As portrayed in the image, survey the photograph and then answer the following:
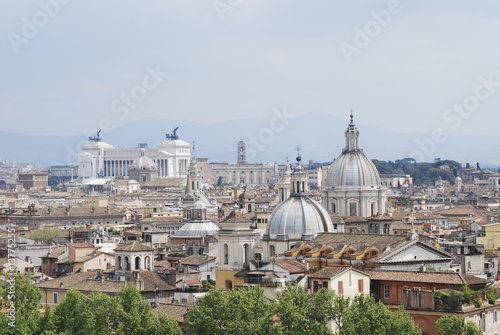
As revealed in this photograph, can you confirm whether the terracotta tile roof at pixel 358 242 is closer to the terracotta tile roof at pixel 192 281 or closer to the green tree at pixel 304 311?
the terracotta tile roof at pixel 192 281

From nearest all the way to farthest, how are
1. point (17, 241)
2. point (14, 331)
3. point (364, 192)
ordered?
point (14, 331)
point (17, 241)
point (364, 192)

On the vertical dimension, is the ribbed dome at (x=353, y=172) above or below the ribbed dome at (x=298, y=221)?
above

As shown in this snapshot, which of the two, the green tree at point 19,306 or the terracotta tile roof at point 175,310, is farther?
the terracotta tile roof at point 175,310

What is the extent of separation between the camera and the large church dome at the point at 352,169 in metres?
75.2

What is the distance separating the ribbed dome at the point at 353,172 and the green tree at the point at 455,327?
42888mm

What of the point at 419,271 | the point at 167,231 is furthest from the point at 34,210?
the point at 419,271

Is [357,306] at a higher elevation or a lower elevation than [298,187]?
lower

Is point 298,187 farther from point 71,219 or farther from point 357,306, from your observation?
point 71,219

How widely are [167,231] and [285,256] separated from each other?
33116 millimetres

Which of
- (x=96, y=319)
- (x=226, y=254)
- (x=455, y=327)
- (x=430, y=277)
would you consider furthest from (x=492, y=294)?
(x=96, y=319)

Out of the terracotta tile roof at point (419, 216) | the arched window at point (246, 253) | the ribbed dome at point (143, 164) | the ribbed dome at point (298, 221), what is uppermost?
the ribbed dome at point (143, 164)

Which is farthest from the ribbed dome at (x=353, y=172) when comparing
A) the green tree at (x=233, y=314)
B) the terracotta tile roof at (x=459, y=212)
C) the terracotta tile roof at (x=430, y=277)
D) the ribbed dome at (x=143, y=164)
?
the ribbed dome at (x=143, y=164)

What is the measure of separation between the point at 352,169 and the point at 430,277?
3947 centimetres

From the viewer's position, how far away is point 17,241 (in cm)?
6506
